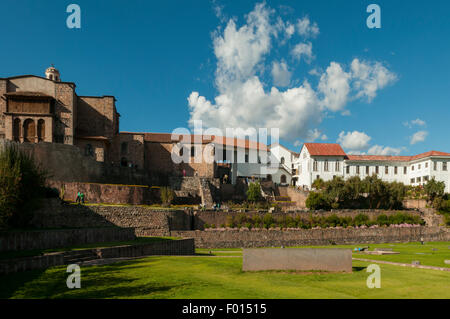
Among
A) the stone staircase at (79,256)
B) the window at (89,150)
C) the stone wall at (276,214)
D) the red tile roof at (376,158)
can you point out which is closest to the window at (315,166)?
the red tile roof at (376,158)

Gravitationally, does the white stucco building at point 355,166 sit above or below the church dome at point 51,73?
below

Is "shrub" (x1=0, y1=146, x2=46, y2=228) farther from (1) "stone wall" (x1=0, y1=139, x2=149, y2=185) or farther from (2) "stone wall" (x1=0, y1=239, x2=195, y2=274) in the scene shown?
(1) "stone wall" (x1=0, y1=139, x2=149, y2=185)

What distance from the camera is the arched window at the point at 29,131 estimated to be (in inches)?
1531

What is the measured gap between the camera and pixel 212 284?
8477 mm

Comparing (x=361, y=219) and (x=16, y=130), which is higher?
(x=16, y=130)

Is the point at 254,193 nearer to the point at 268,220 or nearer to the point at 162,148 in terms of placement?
the point at 268,220

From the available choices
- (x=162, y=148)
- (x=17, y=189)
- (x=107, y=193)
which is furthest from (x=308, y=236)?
(x=162, y=148)

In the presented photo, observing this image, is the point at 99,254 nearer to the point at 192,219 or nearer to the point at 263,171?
the point at 192,219

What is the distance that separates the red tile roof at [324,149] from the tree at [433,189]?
14.3 meters

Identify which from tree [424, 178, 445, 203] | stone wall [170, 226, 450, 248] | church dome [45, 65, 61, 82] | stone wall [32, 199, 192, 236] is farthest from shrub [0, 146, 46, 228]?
tree [424, 178, 445, 203]

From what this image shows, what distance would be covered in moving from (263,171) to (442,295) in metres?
53.0

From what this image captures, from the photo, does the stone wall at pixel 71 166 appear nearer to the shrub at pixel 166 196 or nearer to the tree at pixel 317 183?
the shrub at pixel 166 196

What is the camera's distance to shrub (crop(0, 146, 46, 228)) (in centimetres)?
1475

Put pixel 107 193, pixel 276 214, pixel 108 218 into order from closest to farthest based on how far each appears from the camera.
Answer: pixel 108 218 → pixel 107 193 → pixel 276 214
